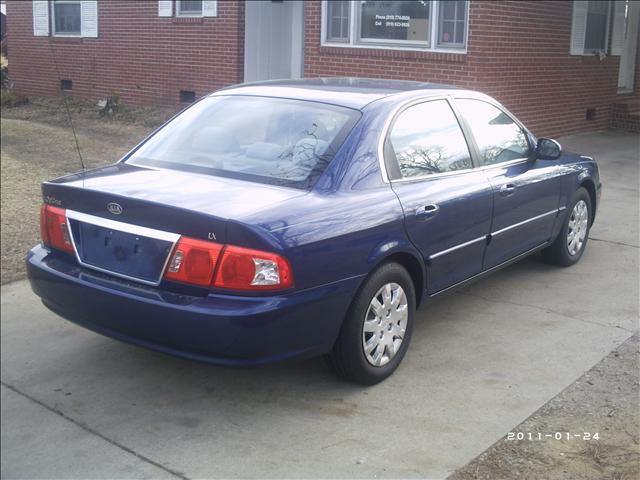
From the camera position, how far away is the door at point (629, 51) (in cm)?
1492

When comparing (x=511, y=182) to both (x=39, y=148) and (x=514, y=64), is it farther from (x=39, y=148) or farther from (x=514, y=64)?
(x=39, y=148)

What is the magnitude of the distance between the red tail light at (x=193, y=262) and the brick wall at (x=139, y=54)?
10.3 m

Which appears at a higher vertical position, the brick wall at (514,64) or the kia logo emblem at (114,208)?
the brick wall at (514,64)

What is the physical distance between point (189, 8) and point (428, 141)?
10.4 m

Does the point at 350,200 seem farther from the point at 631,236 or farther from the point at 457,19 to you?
the point at 457,19

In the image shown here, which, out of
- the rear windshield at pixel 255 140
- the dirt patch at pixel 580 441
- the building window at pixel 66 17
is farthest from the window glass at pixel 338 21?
the dirt patch at pixel 580 441

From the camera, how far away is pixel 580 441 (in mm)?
4051

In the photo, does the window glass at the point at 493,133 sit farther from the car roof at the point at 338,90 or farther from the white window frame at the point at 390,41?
the white window frame at the point at 390,41

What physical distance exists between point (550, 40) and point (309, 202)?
948 cm

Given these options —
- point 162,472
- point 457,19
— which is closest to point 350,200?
point 162,472

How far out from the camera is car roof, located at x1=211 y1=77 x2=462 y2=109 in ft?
16.8

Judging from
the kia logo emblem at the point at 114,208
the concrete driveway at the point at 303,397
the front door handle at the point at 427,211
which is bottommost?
the concrete driveway at the point at 303,397

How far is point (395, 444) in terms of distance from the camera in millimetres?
4074

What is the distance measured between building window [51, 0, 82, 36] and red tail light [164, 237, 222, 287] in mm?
13909
